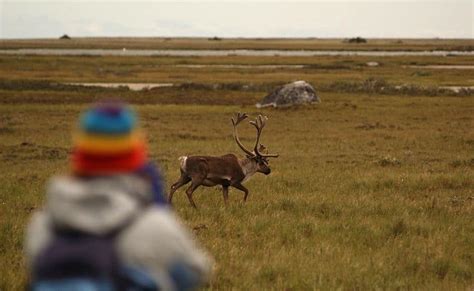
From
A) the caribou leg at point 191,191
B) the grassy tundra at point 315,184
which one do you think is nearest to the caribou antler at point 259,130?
the grassy tundra at point 315,184

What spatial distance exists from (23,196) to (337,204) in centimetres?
587

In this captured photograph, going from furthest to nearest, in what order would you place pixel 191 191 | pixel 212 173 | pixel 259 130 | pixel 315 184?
1. pixel 315 184
2. pixel 259 130
3. pixel 212 173
4. pixel 191 191

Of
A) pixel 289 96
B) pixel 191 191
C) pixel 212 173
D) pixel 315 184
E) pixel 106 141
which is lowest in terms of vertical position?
pixel 289 96

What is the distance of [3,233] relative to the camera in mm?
8836

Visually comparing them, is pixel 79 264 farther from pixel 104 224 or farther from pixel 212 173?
pixel 212 173

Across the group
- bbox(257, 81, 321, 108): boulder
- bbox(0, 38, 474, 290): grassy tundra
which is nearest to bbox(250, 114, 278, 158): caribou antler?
bbox(0, 38, 474, 290): grassy tundra

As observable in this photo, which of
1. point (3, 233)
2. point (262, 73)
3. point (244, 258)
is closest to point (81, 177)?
point (244, 258)

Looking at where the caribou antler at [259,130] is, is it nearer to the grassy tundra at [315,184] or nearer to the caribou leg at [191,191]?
the grassy tundra at [315,184]

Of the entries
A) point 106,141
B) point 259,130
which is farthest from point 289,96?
point 106,141

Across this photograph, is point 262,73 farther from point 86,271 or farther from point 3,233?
point 86,271

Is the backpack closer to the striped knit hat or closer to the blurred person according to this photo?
the blurred person

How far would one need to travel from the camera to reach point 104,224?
265 cm

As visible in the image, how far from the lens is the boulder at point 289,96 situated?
3681 cm

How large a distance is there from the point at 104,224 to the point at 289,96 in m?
34.5
